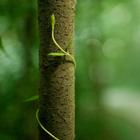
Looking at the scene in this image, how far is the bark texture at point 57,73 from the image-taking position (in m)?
0.61

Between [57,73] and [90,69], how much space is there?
1.49 metres

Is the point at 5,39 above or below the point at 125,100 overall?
above

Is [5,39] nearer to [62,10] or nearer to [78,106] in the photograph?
[78,106]

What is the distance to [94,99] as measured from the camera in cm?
197

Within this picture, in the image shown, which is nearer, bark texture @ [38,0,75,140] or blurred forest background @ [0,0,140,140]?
bark texture @ [38,0,75,140]

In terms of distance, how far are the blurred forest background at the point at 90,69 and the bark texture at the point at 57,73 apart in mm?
278

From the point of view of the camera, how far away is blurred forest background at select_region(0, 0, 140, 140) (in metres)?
1.48

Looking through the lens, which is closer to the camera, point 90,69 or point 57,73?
point 57,73

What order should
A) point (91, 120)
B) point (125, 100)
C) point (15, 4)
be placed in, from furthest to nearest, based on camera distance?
point (125, 100) < point (91, 120) < point (15, 4)

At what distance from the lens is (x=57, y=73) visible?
0.62 meters

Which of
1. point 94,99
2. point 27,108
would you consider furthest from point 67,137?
point 94,99

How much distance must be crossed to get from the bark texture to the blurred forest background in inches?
10.9

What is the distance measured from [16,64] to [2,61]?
6 cm

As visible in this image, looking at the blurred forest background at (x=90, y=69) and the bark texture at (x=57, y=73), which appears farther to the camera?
the blurred forest background at (x=90, y=69)
